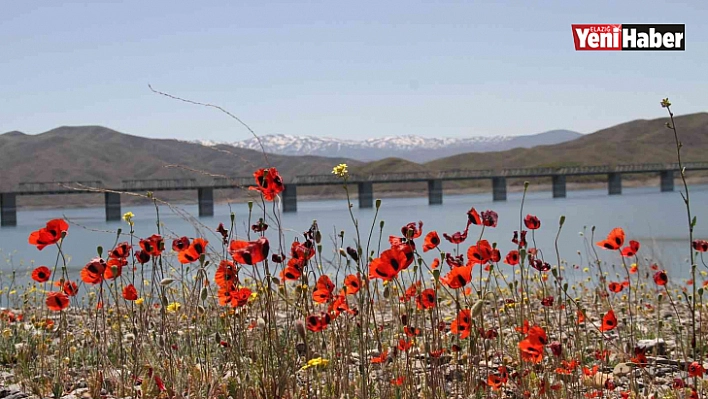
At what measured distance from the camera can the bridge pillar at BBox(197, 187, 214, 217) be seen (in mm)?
80062

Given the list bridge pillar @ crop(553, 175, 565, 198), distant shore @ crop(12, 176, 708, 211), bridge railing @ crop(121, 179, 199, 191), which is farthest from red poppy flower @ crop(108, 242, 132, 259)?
distant shore @ crop(12, 176, 708, 211)

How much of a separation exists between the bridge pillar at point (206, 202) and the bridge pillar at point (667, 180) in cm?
6285

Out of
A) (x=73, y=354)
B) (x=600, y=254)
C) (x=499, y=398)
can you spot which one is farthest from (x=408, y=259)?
(x=600, y=254)

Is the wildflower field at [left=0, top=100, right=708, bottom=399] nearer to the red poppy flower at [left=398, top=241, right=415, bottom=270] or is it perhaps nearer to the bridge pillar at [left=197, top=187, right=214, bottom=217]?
the red poppy flower at [left=398, top=241, right=415, bottom=270]

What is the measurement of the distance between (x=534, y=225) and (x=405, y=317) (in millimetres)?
911

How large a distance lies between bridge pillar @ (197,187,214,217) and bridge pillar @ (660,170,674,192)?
62851 millimetres

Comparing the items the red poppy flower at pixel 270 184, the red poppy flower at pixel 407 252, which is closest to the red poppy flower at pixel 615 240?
the red poppy flower at pixel 407 252

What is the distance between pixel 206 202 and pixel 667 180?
213 feet

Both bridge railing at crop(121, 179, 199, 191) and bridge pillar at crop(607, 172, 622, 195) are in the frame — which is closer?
bridge railing at crop(121, 179, 199, 191)

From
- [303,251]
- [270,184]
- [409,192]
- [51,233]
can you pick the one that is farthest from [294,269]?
[409,192]

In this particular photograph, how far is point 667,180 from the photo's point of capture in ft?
345

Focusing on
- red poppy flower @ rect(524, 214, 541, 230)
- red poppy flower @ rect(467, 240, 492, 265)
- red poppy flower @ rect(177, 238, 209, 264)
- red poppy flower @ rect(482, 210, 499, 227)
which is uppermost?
red poppy flower @ rect(482, 210, 499, 227)

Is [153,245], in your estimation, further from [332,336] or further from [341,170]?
[341,170]

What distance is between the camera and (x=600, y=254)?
1534cm
